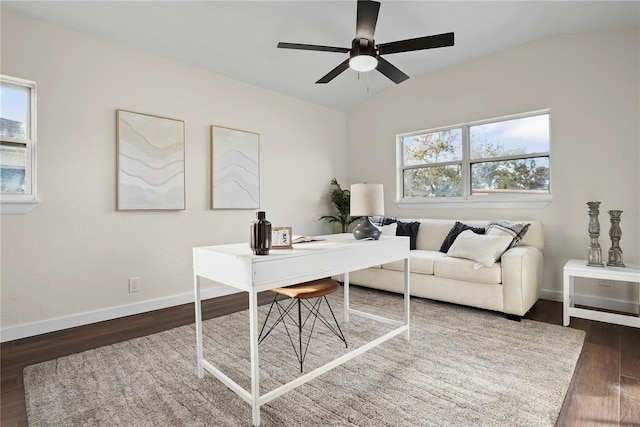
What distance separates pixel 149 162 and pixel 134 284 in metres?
1.19

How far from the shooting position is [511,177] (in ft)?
13.1

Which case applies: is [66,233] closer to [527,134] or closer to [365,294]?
[365,294]

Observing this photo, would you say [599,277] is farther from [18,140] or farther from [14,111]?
[14,111]

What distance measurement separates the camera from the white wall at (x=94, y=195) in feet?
8.73

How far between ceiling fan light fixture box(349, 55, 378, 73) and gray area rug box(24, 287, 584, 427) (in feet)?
7.05

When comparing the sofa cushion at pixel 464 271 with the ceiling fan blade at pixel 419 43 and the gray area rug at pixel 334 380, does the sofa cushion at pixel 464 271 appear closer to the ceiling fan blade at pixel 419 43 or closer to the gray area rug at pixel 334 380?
the gray area rug at pixel 334 380

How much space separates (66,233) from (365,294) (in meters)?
2.98

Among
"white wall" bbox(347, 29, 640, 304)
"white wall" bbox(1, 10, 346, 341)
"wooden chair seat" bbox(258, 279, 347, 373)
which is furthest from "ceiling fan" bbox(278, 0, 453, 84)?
"white wall" bbox(347, 29, 640, 304)

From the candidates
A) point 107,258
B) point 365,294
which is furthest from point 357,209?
point 107,258

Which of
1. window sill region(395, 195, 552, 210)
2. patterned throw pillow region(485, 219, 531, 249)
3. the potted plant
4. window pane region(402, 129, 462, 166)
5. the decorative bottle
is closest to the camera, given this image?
the decorative bottle

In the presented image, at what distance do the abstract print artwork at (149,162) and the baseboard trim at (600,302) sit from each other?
4.09 metres

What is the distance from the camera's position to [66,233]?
2.84 metres

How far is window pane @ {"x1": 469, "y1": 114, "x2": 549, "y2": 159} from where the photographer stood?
377 centimetres

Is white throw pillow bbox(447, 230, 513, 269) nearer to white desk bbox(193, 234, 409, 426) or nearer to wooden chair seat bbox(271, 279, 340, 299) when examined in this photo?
white desk bbox(193, 234, 409, 426)
